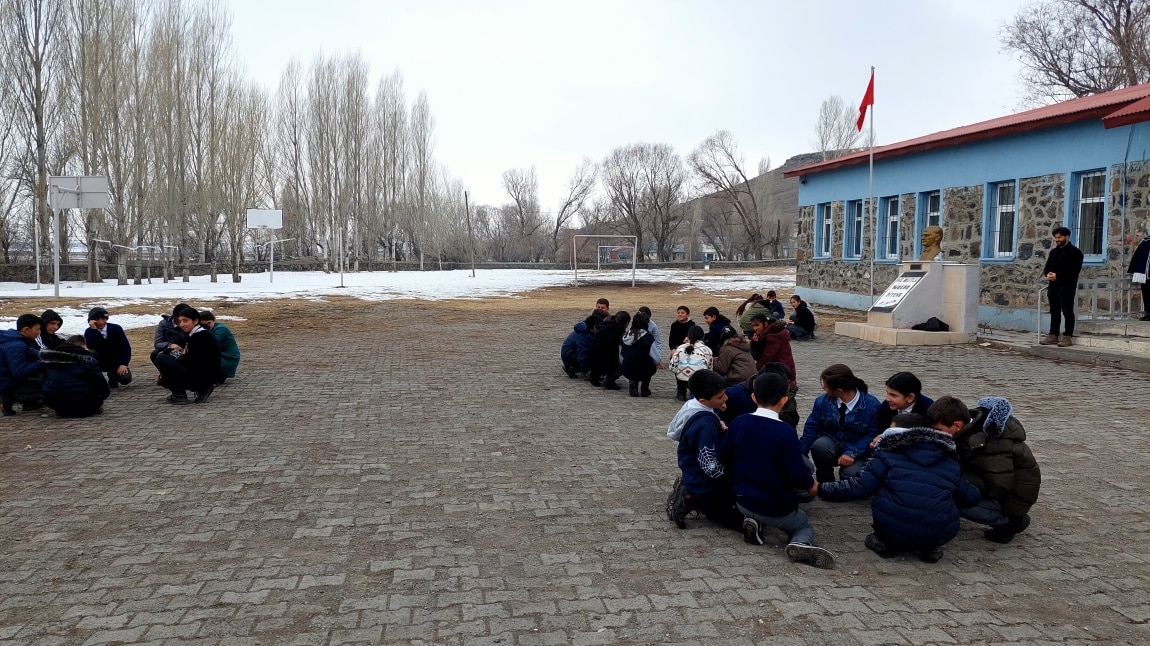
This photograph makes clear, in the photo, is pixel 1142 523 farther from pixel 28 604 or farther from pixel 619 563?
pixel 28 604

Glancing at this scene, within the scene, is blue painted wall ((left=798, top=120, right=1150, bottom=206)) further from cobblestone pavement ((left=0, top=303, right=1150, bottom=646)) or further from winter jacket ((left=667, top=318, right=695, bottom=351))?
winter jacket ((left=667, top=318, right=695, bottom=351))

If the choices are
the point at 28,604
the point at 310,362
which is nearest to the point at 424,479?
the point at 28,604

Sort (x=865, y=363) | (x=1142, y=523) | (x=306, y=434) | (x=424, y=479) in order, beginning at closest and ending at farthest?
(x=1142, y=523) < (x=424, y=479) < (x=306, y=434) < (x=865, y=363)

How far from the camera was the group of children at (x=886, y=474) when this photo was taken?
442cm

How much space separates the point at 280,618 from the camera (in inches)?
148

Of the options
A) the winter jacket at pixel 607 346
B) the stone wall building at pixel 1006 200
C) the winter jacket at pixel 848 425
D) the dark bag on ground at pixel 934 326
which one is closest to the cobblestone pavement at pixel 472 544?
the winter jacket at pixel 848 425

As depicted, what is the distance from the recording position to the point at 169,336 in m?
9.72

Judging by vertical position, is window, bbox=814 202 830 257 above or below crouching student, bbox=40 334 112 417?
above

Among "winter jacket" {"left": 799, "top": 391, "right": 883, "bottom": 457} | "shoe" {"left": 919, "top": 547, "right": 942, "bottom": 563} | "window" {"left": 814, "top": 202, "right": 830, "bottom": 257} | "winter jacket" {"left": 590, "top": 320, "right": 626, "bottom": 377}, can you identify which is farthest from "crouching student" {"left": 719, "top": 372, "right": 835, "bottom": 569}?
"window" {"left": 814, "top": 202, "right": 830, "bottom": 257}

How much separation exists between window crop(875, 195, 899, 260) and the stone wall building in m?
0.03

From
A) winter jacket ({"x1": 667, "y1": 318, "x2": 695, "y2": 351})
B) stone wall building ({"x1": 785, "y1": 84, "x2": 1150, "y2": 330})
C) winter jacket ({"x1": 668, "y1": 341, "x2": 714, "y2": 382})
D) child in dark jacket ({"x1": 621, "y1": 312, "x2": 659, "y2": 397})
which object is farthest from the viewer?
stone wall building ({"x1": 785, "y1": 84, "x2": 1150, "y2": 330})

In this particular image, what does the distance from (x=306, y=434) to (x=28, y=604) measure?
3.80 metres

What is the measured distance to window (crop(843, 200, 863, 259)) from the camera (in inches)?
911

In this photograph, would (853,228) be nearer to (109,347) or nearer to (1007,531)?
(109,347)
